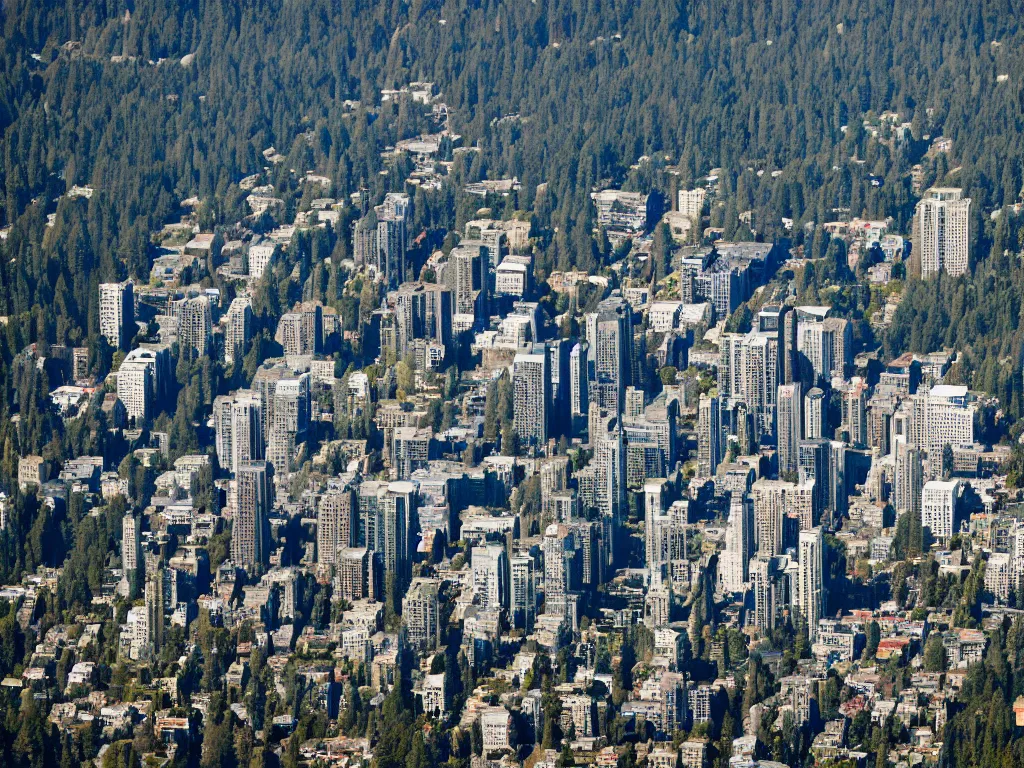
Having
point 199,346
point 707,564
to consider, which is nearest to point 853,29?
point 199,346

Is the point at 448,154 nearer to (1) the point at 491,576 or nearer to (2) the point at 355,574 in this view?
(2) the point at 355,574

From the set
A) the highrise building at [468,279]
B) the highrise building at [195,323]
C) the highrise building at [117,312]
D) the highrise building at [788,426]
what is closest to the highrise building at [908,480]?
the highrise building at [788,426]

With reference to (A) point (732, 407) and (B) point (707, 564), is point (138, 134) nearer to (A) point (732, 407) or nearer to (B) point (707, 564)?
(A) point (732, 407)

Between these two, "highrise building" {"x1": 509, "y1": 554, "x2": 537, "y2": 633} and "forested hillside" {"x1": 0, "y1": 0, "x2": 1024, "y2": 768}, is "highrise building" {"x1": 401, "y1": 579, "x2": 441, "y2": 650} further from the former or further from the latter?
"highrise building" {"x1": 509, "y1": 554, "x2": 537, "y2": 633}

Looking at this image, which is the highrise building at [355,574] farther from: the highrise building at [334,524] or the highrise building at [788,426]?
the highrise building at [788,426]

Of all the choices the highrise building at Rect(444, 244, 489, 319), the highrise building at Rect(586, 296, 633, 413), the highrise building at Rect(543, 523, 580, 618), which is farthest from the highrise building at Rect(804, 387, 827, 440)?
the highrise building at Rect(444, 244, 489, 319)

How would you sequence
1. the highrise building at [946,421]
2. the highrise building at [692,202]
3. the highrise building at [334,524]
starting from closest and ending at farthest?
the highrise building at [334,524] → the highrise building at [946,421] → the highrise building at [692,202]
